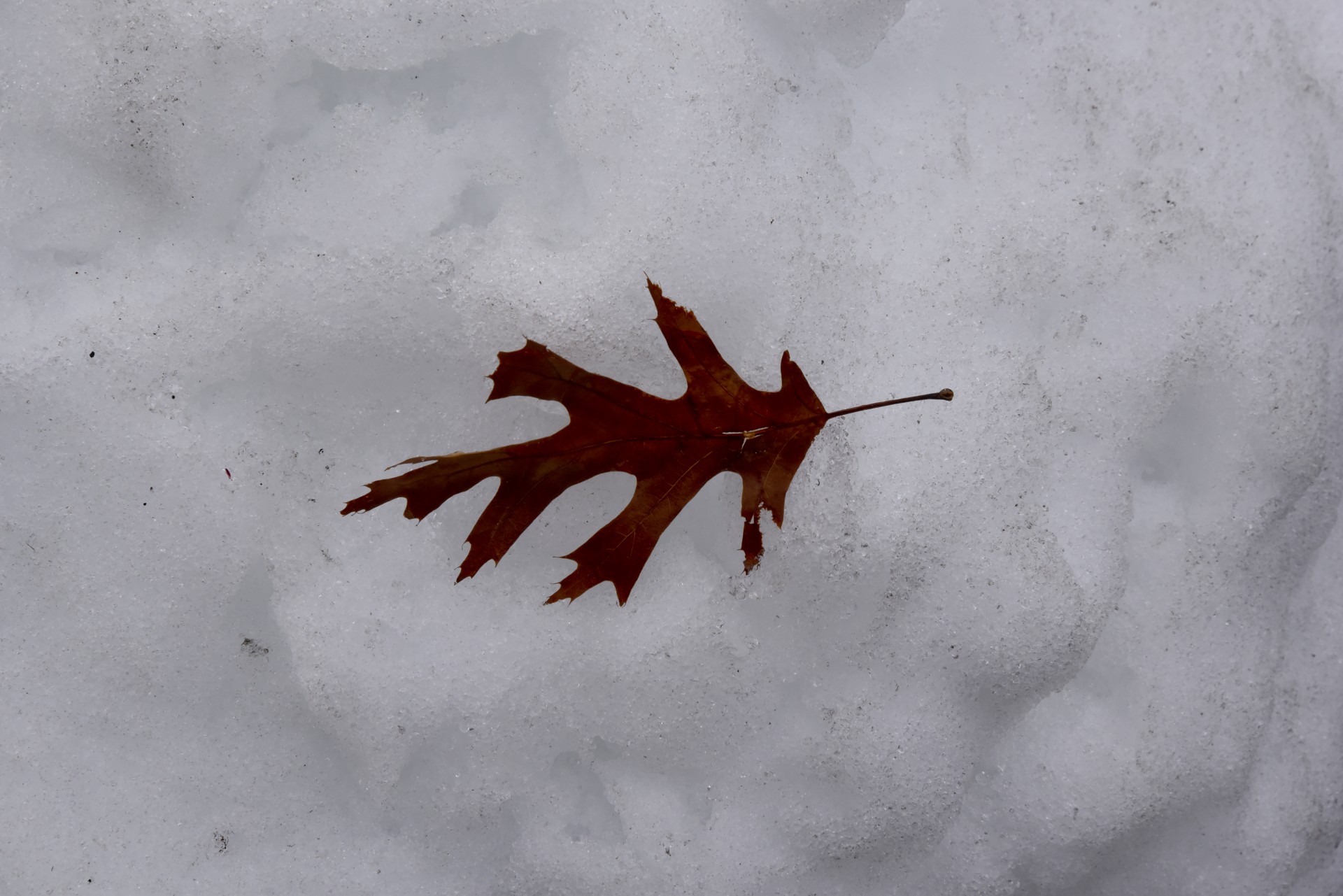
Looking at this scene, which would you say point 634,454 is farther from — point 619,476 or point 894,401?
point 894,401

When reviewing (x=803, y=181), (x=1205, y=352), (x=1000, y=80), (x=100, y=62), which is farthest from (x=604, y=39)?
(x=1205, y=352)

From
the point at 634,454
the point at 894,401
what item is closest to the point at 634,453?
the point at 634,454

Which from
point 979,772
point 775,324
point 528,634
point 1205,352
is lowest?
point 979,772

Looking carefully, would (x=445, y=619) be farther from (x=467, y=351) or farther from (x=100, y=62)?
(x=100, y=62)
